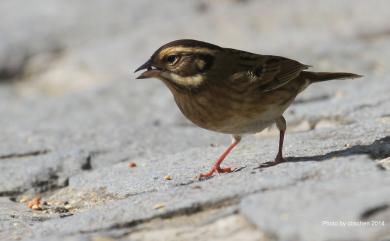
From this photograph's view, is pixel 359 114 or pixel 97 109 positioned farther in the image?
pixel 97 109

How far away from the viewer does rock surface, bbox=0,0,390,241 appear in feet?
12.6

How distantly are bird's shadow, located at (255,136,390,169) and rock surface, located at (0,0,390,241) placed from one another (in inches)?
0.6

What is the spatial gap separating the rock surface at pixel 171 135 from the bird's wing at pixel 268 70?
0.48 m

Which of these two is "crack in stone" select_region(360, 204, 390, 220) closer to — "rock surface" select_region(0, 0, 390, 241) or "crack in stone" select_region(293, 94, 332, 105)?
"rock surface" select_region(0, 0, 390, 241)

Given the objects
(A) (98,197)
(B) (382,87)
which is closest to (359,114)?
(B) (382,87)

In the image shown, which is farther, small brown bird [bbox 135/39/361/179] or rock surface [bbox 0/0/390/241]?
small brown bird [bbox 135/39/361/179]

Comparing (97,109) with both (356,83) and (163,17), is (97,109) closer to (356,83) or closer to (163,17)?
(356,83)

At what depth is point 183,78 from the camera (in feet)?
16.9

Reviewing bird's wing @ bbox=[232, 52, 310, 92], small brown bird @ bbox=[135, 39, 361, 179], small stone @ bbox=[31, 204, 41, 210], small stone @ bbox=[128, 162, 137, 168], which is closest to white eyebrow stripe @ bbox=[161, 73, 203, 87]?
small brown bird @ bbox=[135, 39, 361, 179]

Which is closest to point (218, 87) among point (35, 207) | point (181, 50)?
point (181, 50)

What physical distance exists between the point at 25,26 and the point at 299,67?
639cm

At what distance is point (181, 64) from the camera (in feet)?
16.9

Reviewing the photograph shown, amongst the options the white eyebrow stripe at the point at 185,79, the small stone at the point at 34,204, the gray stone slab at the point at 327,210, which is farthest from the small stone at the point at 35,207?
the gray stone slab at the point at 327,210

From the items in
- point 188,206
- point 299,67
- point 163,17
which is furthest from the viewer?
point 163,17
